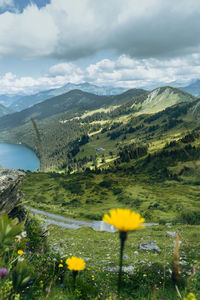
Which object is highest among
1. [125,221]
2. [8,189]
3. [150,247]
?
[125,221]

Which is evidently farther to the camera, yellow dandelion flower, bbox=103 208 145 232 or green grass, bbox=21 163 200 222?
green grass, bbox=21 163 200 222

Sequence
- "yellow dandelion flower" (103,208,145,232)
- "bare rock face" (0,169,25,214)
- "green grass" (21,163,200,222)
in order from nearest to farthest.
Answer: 1. "yellow dandelion flower" (103,208,145,232)
2. "bare rock face" (0,169,25,214)
3. "green grass" (21,163,200,222)

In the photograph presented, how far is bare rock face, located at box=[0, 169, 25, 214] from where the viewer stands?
8.86m

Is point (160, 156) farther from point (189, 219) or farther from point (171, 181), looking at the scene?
point (189, 219)

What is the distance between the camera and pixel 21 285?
8.57 ft

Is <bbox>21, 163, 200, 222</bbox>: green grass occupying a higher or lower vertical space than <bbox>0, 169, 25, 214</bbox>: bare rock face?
lower

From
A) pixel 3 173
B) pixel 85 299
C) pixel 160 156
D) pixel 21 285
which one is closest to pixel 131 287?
pixel 85 299

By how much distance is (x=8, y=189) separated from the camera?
9.45 m

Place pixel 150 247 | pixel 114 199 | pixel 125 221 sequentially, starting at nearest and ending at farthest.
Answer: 1. pixel 125 221
2. pixel 150 247
3. pixel 114 199

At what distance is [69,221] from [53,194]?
5098 centimetres

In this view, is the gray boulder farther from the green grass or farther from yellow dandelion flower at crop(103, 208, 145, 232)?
the green grass

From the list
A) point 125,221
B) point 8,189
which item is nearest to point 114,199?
point 8,189

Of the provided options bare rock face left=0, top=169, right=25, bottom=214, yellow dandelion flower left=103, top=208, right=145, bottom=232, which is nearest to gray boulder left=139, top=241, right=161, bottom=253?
bare rock face left=0, top=169, right=25, bottom=214

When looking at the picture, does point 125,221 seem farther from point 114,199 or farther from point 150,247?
point 114,199
